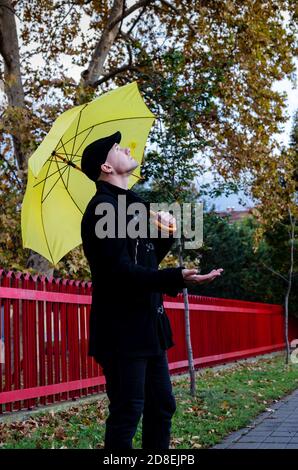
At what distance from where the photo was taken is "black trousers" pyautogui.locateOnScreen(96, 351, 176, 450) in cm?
358

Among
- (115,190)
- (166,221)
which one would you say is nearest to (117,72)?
(115,190)

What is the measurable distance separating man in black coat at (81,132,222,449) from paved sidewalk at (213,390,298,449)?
8.15ft

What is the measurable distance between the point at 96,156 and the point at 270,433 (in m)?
3.77

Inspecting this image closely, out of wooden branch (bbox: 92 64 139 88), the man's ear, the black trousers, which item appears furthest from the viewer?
wooden branch (bbox: 92 64 139 88)

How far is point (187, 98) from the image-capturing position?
11367mm

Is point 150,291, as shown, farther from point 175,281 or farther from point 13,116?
point 13,116

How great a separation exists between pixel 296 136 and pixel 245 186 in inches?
429

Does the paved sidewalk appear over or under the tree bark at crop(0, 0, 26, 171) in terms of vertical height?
under

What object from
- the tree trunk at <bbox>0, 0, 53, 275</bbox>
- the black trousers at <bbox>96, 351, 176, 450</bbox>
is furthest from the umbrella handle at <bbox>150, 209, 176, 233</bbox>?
the tree trunk at <bbox>0, 0, 53, 275</bbox>

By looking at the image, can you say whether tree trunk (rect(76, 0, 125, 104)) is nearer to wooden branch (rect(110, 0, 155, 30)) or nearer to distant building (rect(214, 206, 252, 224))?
wooden branch (rect(110, 0, 155, 30))

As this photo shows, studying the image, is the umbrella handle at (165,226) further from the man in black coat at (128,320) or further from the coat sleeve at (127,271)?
the coat sleeve at (127,271)

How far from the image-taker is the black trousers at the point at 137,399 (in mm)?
3582

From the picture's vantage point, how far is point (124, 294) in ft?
12.2

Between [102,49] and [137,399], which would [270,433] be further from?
[102,49]
